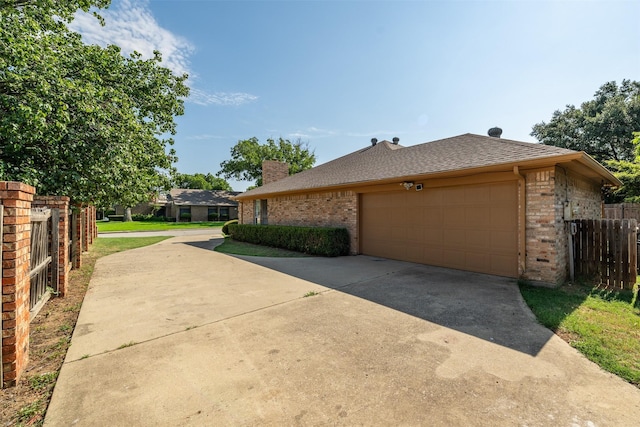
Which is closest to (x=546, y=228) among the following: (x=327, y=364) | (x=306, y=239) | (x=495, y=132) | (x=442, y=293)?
(x=442, y=293)

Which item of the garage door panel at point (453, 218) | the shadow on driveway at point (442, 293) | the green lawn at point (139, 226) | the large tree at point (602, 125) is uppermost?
the large tree at point (602, 125)

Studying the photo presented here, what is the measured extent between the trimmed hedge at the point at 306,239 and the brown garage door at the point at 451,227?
107 centimetres

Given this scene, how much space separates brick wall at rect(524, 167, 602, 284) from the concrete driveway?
39.7 inches

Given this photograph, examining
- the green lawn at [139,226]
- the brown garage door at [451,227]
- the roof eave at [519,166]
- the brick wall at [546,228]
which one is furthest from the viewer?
the green lawn at [139,226]

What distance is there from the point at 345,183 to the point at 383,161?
231 centimetres

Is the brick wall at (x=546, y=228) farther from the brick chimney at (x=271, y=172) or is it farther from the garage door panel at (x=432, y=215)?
the brick chimney at (x=271, y=172)

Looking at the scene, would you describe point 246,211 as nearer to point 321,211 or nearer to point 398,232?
point 321,211

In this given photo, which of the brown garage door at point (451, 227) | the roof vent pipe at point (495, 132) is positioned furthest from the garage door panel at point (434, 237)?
the roof vent pipe at point (495, 132)

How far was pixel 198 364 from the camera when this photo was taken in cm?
290

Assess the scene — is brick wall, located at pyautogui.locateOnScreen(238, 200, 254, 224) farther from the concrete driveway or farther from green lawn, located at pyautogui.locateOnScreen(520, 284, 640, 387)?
green lawn, located at pyautogui.locateOnScreen(520, 284, 640, 387)

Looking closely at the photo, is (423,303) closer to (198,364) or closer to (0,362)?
(198,364)

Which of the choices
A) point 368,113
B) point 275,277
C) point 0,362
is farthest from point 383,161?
point 0,362

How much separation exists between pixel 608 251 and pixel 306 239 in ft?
26.9

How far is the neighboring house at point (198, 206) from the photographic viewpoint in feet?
122
